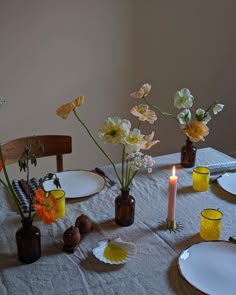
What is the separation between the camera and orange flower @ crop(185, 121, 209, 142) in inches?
54.1

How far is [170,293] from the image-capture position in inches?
34.8

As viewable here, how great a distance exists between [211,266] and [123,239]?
25 centimetres

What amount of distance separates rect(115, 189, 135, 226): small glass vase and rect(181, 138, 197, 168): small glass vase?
1.61 ft

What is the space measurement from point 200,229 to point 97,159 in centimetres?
168

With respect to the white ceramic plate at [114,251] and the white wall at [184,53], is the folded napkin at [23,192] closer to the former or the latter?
the white ceramic plate at [114,251]

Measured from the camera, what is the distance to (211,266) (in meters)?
0.96

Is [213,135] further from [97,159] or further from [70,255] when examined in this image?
[70,255]

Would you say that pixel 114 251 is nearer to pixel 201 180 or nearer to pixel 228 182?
pixel 201 180

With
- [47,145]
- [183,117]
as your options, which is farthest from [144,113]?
[47,145]

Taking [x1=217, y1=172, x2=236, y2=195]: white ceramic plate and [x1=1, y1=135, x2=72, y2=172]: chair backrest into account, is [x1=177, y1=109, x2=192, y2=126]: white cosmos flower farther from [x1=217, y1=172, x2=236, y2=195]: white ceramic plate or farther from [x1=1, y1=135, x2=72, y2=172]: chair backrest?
[x1=1, y1=135, x2=72, y2=172]: chair backrest

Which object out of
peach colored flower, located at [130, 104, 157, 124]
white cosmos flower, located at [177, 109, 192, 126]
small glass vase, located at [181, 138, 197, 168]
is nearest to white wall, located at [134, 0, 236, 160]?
small glass vase, located at [181, 138, 197, 168]

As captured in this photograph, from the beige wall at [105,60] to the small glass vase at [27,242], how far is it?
153cm

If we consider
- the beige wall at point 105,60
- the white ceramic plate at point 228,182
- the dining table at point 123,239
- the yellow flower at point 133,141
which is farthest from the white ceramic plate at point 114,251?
the beige wall at point 105,60

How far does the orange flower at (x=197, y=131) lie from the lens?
137 cm
